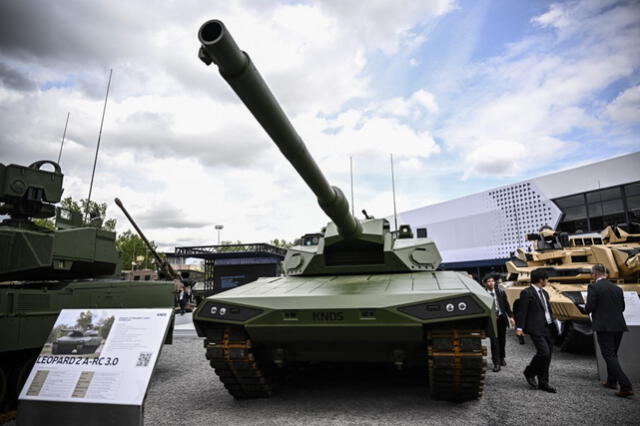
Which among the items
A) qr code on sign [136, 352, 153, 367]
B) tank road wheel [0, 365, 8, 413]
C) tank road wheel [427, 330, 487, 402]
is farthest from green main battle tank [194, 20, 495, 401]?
tank road wheel [0, 365, 8, 413]

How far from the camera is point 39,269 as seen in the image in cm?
564

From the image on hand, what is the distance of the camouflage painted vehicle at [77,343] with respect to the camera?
3.42 m

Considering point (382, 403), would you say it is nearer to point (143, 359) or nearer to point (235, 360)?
point (235, 360)

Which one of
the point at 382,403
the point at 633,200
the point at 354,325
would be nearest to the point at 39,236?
the point at 354,325

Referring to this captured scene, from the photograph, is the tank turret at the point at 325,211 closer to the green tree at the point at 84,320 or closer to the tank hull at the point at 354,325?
the tank hull at the point at 354,325

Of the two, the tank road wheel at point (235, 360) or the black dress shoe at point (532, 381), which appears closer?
the tank road wheel at point (235, 360)

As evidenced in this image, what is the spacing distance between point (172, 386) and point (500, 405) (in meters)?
4.38

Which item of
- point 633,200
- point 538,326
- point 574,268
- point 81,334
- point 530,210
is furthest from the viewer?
point 530,210

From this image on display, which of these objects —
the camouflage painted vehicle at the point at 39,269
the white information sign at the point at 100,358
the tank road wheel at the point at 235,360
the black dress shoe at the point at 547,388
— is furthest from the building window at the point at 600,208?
the white information sign at the point at 100,358

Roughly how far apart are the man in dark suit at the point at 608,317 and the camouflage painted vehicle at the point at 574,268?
3.13 feet

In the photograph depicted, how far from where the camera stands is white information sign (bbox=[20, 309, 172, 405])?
10.3ft

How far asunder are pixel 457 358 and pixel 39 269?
5085 mm

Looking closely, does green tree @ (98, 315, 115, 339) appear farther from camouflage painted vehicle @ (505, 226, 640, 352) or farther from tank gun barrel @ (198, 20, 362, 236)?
camouflage painted vehicle @ (505, 226, 640, 352)

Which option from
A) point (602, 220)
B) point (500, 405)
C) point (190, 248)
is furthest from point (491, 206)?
point (500, 405)
